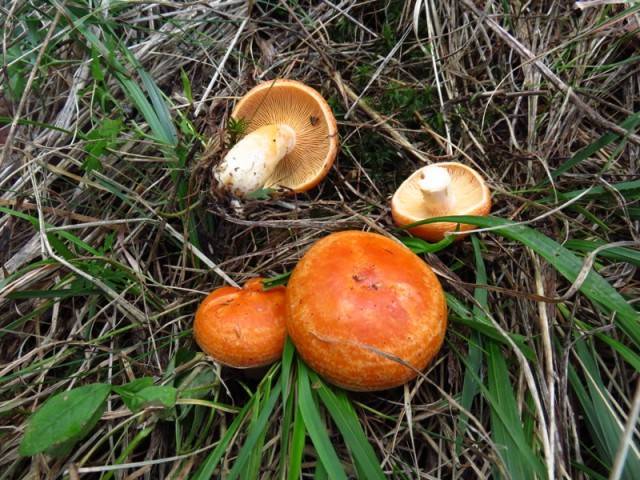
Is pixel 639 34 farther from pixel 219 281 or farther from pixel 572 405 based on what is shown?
pixel 219 281

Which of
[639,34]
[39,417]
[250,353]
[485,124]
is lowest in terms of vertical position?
[250,353]

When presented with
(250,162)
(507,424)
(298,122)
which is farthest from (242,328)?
(298,122)

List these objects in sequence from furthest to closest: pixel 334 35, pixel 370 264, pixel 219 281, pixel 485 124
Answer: pixel 334 35, pixel 485 124, pixel 219 281, pixel 370 264

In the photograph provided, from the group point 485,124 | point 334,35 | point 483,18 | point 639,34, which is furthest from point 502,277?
point 334,35

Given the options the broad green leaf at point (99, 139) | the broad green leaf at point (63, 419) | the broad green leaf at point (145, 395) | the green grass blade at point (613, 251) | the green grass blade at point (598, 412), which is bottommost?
the green grass blade at point (598, 412)

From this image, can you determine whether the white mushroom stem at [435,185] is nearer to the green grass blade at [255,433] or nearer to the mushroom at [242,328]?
the mushroom at [242,328]

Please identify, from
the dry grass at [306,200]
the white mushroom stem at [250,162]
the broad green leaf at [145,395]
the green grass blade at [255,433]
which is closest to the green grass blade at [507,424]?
the dry grass at [306,200]
